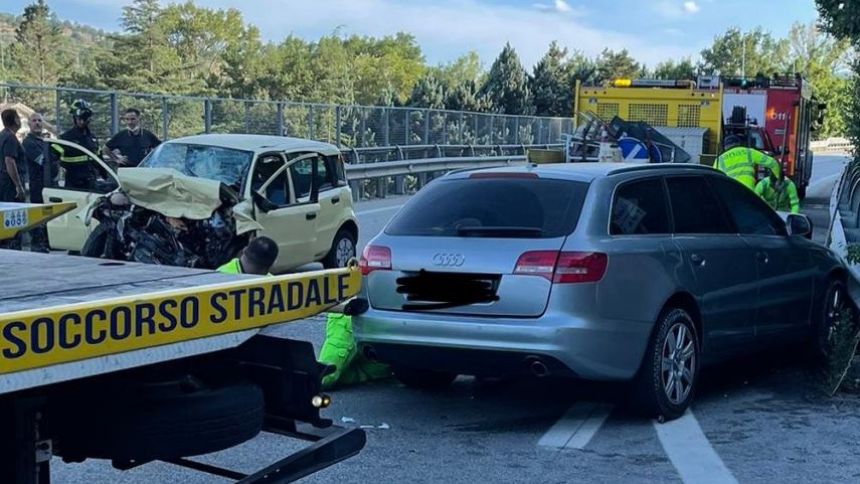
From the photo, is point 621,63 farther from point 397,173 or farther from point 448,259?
point 448,259

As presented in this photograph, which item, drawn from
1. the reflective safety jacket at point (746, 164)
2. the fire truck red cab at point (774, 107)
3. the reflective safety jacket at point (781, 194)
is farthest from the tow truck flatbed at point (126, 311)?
the fire truck red cab at point (774, 107)

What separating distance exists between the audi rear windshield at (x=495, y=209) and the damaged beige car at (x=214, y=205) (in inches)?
121

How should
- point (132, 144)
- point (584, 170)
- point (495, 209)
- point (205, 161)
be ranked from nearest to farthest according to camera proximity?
point (495, 209), point (584, 170), point (205, 161), point (132, 144)

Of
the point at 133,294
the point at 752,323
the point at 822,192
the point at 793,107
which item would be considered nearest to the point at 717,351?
the point at 752,323

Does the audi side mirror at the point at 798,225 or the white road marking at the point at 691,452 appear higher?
the audi side mirror at the point at 798,225

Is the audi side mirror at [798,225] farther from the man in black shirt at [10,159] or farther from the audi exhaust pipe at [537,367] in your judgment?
the man in black shirt at [10,159]

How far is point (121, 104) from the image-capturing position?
18.9 meters

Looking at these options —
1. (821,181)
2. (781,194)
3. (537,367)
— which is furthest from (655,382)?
(821,181)

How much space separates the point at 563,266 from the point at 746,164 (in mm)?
6053

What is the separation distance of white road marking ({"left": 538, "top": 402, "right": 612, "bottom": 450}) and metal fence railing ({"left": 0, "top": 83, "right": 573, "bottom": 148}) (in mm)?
12975

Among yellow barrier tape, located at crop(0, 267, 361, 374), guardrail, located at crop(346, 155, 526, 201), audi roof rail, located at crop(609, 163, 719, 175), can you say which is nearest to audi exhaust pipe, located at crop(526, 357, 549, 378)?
audi roof rail, located at crop(609, 163, 719, 175)

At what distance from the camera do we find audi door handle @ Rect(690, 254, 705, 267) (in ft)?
22.6

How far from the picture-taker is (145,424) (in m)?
3.59

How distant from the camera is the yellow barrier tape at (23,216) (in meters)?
5.11
